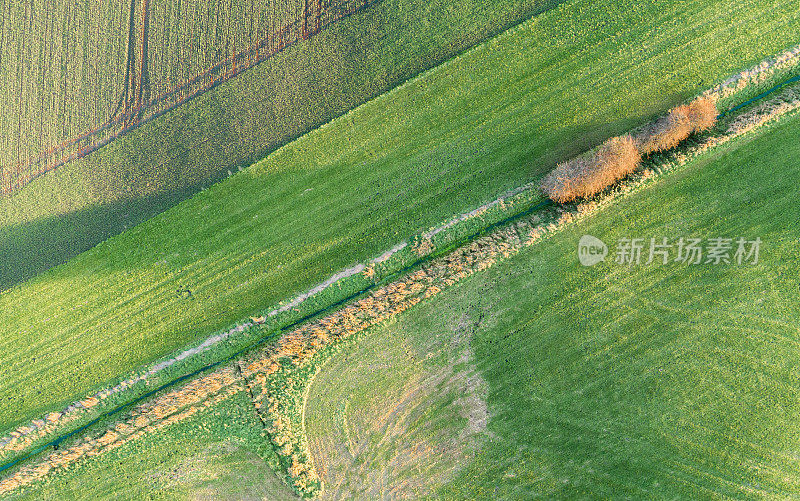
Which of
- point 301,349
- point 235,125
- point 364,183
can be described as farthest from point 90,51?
point 301,349

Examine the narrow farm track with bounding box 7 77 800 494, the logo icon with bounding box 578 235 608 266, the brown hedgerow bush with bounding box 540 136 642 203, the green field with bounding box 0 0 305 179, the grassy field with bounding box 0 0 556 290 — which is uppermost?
the green field with bounding box 0 0 305 179

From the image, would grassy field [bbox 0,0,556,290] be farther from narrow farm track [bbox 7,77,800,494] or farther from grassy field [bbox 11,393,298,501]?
grassy field [bbox 11,393,298,501]

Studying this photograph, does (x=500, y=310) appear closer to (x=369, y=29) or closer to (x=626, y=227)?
(x=626, y=227)

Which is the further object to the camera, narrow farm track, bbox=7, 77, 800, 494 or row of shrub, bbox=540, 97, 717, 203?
narrow farm track, bbox=7, 77, 800, 494

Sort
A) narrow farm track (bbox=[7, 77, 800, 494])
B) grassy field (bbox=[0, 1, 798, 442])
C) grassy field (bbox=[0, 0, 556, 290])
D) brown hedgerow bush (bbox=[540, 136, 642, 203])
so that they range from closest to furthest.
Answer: brown hedgerow bush (bbox=[540, 136, 642, 203]) < narrow farm track (bbox=[7, 77, 800, 494]) < grassy field (bbox=[0, 1, 798, 442]) < grassy field (bbox=[0, 0, 556, 290])

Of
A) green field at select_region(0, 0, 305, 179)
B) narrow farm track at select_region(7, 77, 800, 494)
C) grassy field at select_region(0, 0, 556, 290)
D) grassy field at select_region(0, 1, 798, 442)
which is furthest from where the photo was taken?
green field at select_region(0, 0, 305, 179)

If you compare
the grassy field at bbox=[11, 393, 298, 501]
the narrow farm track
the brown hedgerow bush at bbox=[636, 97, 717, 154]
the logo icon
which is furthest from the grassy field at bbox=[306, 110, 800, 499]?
the grassy field at bbox=[11, 393, 298, 501]

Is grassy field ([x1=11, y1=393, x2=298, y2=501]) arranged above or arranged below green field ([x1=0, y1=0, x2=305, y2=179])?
below
